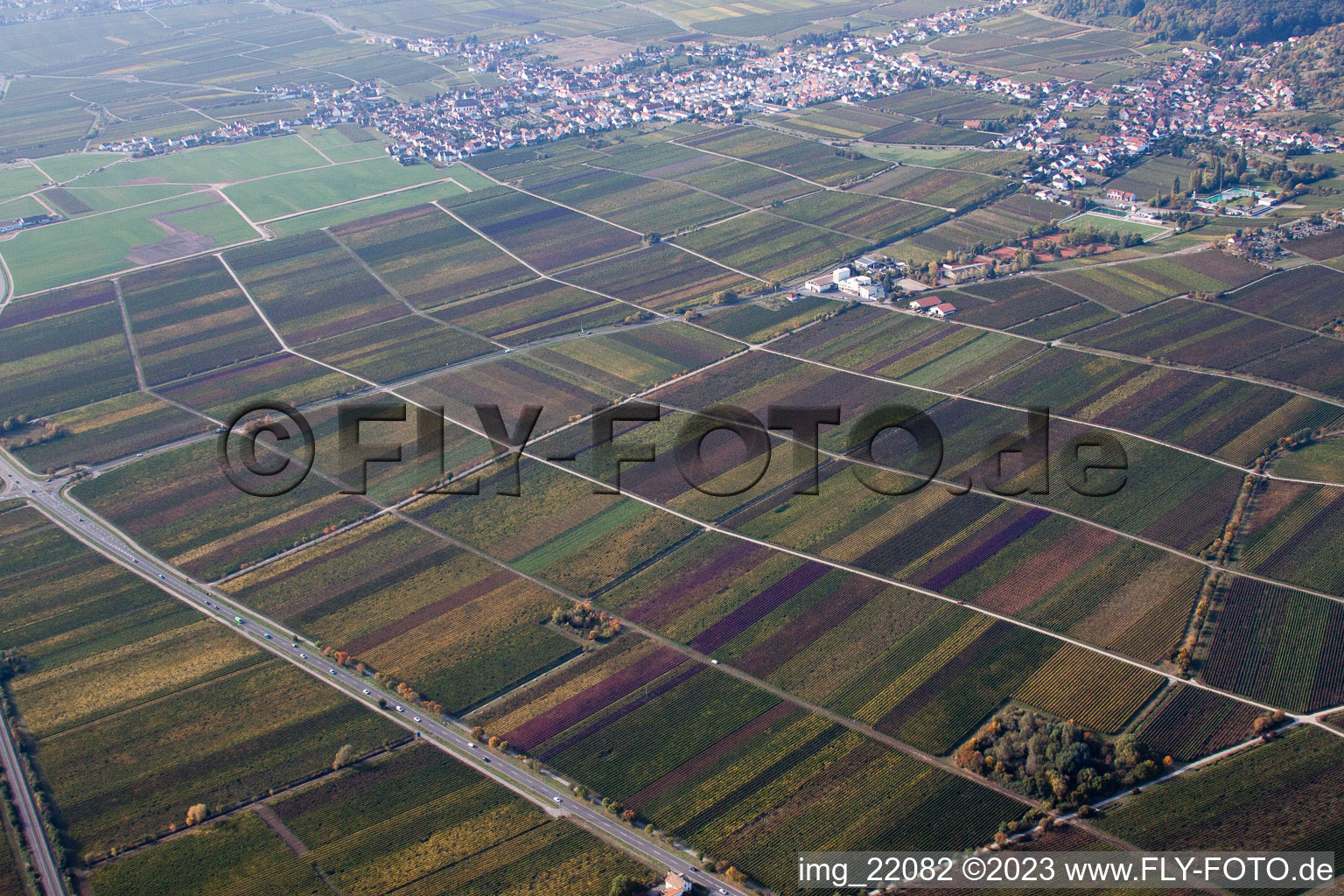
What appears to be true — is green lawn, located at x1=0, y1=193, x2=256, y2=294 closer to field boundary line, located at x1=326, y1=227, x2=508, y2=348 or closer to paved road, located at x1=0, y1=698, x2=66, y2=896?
field boundary line, located at x1=326, y1=227, x2=508, y2=348

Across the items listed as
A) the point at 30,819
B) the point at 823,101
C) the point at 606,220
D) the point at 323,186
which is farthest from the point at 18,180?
the point at 30,819

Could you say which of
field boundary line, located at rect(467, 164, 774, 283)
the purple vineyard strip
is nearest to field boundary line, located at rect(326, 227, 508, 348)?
field boundary line, located at rect(467, 164, 774, 283)

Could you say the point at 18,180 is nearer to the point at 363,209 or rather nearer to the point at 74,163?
the point at 74,163

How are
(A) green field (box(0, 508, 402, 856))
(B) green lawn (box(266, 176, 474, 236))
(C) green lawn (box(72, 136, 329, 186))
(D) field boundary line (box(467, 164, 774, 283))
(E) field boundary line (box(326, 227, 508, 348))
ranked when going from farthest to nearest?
(C) green lawn (box(72, 136, 329, 186)) → (B) green lawn (box(266, 176, 474, 236)) → (D) field boundary line (box(467, 164, 774, 283)) → (E) field boundary line (box(326, 227, 508, 348)) → (A) green field (box(0, 508, 402, 856))

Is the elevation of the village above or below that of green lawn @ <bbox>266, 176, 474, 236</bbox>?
above

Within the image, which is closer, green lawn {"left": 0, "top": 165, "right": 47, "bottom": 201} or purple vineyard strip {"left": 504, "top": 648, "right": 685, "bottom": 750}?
purple vineyard strip {"left": 504, "top": 648, "right": 685, "bottom": 750}

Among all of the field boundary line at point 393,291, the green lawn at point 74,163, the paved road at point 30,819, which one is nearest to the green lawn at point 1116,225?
the field boundary line at point 393,291

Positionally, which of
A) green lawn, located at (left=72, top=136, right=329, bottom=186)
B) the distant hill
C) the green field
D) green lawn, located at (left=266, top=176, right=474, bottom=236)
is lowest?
the green field
